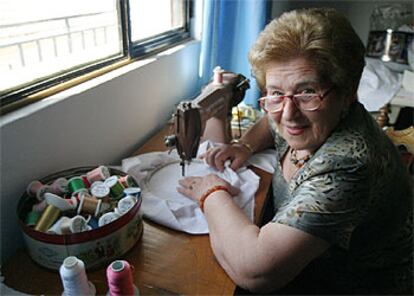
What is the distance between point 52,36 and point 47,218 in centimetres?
54

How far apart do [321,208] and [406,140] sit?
0.75 metres

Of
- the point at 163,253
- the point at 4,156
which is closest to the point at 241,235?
the point at 163,253

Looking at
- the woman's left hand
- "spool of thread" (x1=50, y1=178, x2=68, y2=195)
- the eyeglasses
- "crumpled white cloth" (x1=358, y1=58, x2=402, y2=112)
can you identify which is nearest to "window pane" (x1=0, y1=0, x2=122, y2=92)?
"spool of thread" (x1=50, y1=178, x2=68, y2=195)

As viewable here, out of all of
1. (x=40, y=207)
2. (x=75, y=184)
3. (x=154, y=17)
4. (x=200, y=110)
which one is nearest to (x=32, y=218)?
(x=40, y=207)

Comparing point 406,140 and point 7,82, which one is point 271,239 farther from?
point 406,140

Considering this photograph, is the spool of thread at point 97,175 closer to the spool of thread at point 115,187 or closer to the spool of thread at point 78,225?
the spool of thread at point 115,187

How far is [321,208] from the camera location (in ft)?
2.29

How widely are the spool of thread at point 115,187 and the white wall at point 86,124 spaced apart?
0.56ft

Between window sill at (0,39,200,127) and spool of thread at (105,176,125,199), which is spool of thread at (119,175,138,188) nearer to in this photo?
spool of thread at (105,176,125,199)

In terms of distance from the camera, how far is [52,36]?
1020mm

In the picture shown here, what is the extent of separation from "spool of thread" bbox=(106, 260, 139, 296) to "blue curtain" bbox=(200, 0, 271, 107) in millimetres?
1191

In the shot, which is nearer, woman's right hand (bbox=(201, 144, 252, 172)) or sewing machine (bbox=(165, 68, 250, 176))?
sewing machine (bbox=(165, 68, 250, 176))

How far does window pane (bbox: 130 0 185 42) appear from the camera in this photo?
4.56 feet

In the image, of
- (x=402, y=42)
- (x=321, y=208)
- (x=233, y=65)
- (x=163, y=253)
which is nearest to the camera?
(x=321, y=208)
